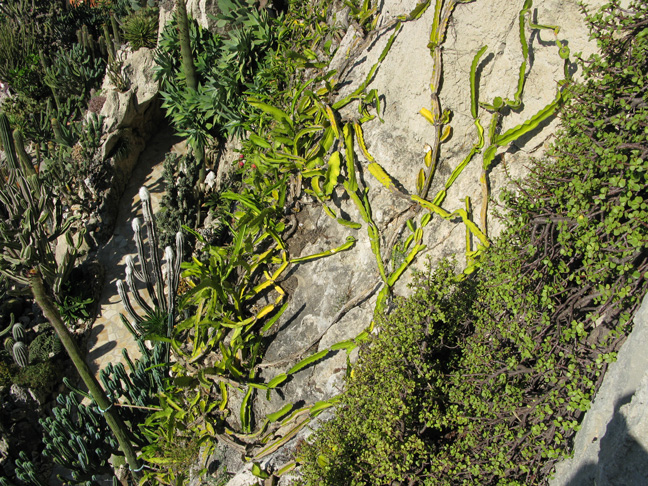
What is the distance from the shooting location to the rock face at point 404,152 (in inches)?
119

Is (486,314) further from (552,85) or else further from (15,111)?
(15,111)

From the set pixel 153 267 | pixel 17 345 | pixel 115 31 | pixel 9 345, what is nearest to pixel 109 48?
pixel 115 31

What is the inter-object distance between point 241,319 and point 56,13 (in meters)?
9.12

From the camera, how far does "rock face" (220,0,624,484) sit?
3.04 m

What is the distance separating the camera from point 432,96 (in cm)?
338

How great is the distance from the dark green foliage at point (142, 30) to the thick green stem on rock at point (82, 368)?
551 centimetres

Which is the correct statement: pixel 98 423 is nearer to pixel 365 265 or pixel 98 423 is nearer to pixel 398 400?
pixel 365 265

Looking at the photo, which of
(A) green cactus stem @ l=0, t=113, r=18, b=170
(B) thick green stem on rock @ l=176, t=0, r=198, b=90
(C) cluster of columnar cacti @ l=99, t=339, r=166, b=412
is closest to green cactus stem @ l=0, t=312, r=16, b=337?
(A) green cactus stem @ l=0, t=113, r=18, b=170

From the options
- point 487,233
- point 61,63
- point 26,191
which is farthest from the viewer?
point 61,63

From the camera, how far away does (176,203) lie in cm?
639

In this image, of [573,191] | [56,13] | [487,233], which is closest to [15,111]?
[56,13]

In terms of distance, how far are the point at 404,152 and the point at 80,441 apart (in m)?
3.84

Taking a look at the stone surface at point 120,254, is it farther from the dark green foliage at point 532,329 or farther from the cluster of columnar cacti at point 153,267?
the dark green foliage at point 532,329

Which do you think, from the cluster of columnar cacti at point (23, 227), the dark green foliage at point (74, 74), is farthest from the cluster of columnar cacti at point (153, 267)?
the dark green foliage at point (74, 74)
